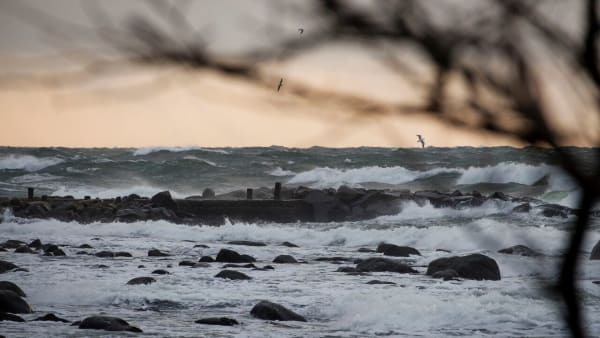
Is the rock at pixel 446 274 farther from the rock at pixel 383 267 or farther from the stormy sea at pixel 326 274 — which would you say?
the rock at pixel 383 267

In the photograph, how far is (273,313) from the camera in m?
9.84

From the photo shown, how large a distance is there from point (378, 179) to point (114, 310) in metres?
42.9

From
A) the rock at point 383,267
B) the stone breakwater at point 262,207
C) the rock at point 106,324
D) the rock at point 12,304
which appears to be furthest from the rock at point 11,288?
A: the stone breakwater at point 262,207

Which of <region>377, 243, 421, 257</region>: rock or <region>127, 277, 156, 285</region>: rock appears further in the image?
<region>377, 243, 421, 257</region>: rock

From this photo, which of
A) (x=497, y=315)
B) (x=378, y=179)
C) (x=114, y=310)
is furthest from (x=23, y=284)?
(x=378, y=179)

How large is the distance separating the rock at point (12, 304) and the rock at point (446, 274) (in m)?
6.22

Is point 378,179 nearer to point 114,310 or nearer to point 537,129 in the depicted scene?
point 114,310

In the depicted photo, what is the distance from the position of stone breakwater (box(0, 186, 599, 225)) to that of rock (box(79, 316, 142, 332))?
1845 centimetres

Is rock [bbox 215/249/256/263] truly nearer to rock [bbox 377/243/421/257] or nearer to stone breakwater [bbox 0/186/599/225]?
rock [bbox 377/243/421/257]

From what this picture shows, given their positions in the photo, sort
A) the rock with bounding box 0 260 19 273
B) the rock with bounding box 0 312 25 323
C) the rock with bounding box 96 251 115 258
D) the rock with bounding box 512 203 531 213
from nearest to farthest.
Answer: the rock with bounding box 0 312 25 323, the rock with bounding box 0 260 19 273, the rock with bounding box 96 251 115 258, the rock with bounding box 512 203 531 213

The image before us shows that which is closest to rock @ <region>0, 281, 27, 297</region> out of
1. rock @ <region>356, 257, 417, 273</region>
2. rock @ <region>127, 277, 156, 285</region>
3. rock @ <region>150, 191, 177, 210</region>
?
rock @ <region>127, 277, 156, 285</region>

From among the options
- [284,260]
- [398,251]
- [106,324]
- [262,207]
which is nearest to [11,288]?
[106,324]

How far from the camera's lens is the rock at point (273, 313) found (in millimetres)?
9803

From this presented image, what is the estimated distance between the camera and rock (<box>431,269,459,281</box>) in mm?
13594
